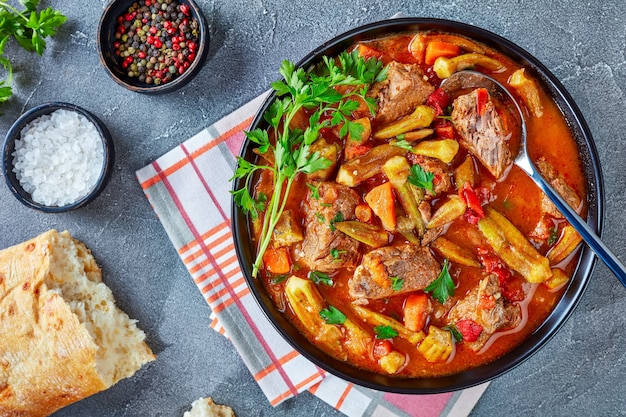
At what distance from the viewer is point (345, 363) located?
358 cm

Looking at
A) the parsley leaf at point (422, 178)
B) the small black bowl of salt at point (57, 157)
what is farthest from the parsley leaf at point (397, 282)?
the small black bowl of salt at point (57, 157)

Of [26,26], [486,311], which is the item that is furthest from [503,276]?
[26,26]

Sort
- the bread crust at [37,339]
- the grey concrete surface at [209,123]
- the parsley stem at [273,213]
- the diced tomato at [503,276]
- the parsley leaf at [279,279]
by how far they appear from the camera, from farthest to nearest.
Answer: the grey concrete surface at [209,123]
the bread crust at [37,339]
the parsley leaf at [279,279]
the diced tomato at [503,276]
the parsley stem at [273,213]

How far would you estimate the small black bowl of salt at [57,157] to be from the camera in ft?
13.3

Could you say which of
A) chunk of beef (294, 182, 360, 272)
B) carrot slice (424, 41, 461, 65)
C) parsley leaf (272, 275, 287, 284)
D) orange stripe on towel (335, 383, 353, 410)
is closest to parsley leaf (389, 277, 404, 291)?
chunk of beef (294, 182, 360, 272)

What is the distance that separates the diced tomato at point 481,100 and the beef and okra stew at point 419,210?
0.02 m

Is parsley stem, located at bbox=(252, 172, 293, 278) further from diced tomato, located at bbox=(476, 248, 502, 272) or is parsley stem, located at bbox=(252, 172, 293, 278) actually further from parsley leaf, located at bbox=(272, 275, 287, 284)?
diced tomato, located at bbox=(476, 248, 502, 272)

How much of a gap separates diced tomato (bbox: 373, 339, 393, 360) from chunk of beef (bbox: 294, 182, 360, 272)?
18.4 inches

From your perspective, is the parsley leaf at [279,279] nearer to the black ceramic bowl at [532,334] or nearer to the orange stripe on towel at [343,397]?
the black ceramic bowl at [532,334]

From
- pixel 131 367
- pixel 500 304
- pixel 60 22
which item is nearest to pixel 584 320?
pixel 500 304

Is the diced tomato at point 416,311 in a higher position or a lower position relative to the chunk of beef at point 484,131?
lower

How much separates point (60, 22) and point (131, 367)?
7.48 feet

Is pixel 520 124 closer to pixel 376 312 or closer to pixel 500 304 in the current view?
pixel 500 304

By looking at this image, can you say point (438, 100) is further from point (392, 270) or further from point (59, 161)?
point (59, 161)
